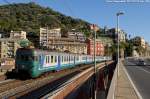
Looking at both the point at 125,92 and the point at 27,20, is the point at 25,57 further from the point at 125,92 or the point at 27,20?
the point at 27,20

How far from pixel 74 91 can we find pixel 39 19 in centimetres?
11712

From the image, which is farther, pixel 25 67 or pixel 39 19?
pixel 39 19

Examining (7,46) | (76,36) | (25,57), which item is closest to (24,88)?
(25,57)

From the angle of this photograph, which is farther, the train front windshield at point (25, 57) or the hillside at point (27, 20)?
the hillside at point (27, 20)

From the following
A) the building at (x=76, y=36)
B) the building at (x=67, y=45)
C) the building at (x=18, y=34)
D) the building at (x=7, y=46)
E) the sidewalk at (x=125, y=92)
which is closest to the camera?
the sidewalk at (x=125, y=92)

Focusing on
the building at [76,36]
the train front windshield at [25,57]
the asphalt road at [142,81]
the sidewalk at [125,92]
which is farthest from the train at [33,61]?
the building at [76,36]

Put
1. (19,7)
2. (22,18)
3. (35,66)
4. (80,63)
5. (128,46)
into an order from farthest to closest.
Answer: (128,46), (19,7), (22,18), (80,63), (35,66)

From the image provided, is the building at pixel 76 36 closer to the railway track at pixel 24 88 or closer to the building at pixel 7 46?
the building at pixel 7 46

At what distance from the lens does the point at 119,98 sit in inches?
780

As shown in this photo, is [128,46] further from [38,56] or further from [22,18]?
[38,56]

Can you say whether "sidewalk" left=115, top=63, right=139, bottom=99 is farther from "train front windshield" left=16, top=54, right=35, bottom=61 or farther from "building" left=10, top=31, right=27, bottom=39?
"building" left=10, top=31, right=27, bottom=39

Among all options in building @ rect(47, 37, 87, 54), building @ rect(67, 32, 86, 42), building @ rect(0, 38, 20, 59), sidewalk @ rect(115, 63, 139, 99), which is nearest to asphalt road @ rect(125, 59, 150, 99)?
sidewalk @ rect(115, 63, 139, 99)

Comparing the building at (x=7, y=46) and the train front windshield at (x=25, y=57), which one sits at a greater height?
the building at (x=7, y=46)

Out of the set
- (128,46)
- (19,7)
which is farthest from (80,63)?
(128,46)
